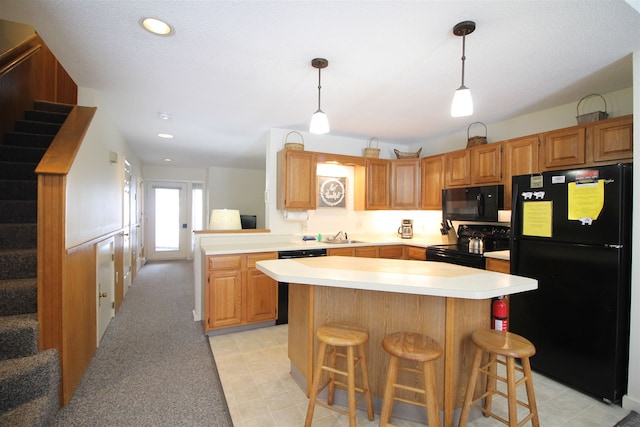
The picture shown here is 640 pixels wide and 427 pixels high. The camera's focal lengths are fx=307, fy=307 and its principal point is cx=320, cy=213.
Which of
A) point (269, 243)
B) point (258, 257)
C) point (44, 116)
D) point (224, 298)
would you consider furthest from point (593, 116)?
point (44, 116)

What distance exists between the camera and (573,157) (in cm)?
274

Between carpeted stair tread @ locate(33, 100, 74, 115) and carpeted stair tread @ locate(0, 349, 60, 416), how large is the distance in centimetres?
269

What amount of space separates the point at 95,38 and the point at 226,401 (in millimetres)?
2537

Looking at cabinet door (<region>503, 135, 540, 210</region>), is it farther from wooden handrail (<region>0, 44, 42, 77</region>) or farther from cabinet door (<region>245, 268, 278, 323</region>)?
wooden handrail (<region>0, 44, 42, 77</region>)

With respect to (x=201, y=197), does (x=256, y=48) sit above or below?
above

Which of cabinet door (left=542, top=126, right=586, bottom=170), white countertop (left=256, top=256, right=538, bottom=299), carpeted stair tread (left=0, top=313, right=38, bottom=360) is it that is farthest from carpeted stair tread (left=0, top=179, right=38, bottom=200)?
cabinet door (left=542, top=126, right=586, bottom=170)

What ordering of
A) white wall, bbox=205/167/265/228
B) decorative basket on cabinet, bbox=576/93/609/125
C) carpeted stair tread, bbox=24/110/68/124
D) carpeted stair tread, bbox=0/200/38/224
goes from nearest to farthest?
1. carpeted stair tread, bbox=0/200/38/224
2. decorative basket on cabinet, bbox=576/93/609/125
3. carpeted stair tread, bbox=24/110/68/124
4. white wall, bbox=205/167/265/228

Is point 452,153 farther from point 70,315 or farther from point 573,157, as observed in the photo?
point 70,315

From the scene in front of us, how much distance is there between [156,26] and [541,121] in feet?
12.1

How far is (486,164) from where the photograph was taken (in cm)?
350

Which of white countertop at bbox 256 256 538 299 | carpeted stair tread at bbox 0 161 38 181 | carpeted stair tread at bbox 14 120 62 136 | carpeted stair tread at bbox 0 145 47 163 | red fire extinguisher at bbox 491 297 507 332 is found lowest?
red fire extinguisher at bbox 491 297 507 332

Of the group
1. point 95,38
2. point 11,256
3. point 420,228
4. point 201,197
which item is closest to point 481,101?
point 420,228

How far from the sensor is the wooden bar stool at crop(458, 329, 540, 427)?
5.10ft

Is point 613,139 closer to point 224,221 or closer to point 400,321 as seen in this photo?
point 400,321
